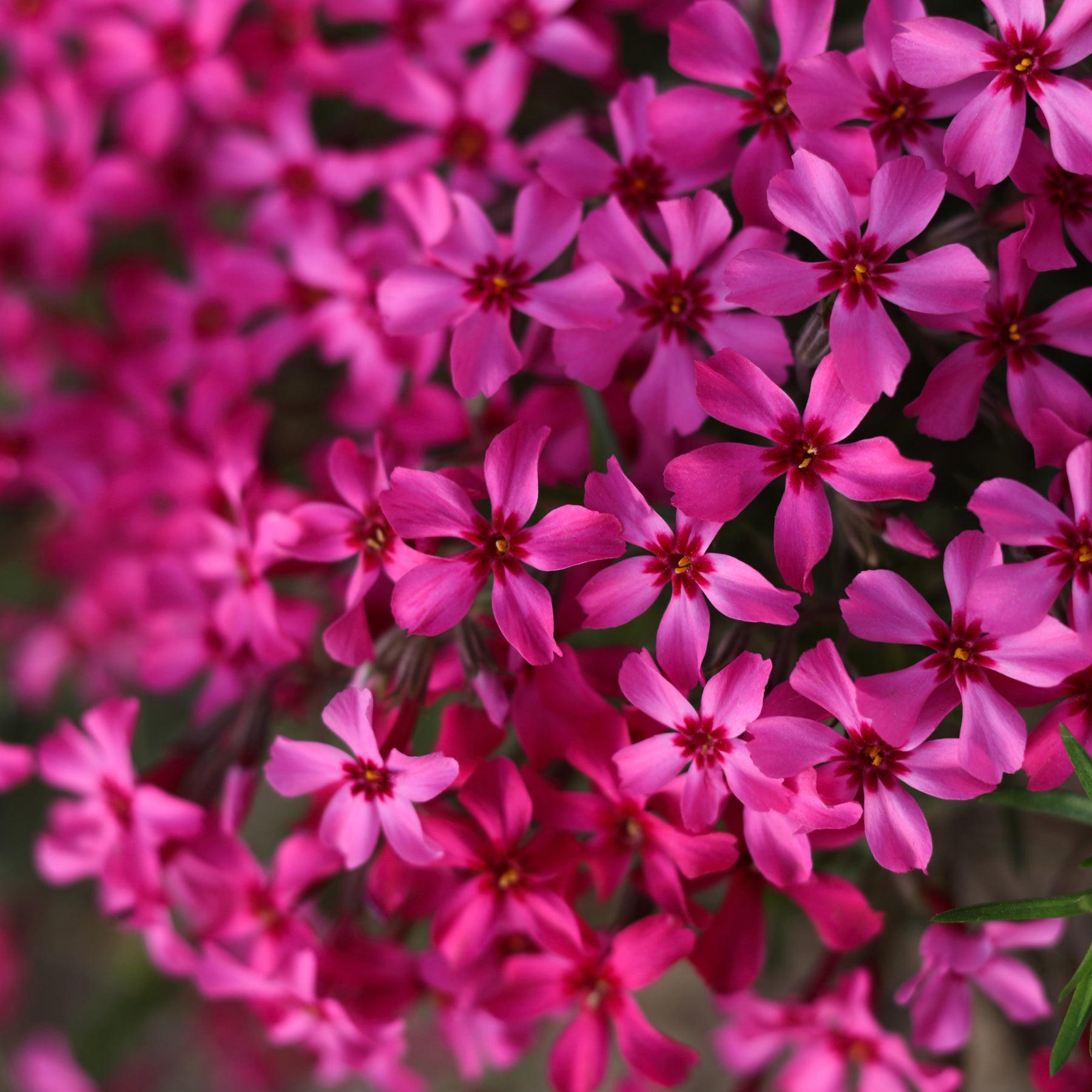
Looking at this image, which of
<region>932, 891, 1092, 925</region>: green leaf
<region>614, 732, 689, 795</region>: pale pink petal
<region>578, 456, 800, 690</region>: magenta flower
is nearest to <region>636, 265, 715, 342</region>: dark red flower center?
<region>578, 456, 800, 690</region>: magenta flower

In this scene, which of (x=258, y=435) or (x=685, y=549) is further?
(x=258, y=435)

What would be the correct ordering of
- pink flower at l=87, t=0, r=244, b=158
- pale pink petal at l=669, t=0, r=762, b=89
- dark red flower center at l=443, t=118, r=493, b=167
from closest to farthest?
1. pale pink petal at l=669, t=0, r=762, b=89
2. dark red flower center at l=443, t=118, r=493, b=167
3. pink flower at l=87, t=0, r=244, b=158

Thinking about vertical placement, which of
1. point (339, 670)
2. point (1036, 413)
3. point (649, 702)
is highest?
point (1036, 413)

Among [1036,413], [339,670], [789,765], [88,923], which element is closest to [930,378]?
[1036,413]

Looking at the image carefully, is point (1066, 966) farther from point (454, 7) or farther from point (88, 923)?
point (88, 923)

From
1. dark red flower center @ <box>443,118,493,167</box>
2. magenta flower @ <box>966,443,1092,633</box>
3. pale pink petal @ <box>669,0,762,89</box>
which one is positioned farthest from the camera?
dark red flower center @ <box>443,118,493,167</box>

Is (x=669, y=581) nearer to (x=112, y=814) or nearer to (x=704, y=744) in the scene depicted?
(x=704, y=744)

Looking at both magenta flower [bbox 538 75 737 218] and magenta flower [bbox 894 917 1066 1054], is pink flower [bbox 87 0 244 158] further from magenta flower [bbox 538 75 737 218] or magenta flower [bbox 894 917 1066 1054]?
magenta flower [bbox 894 917 1066 1054]
